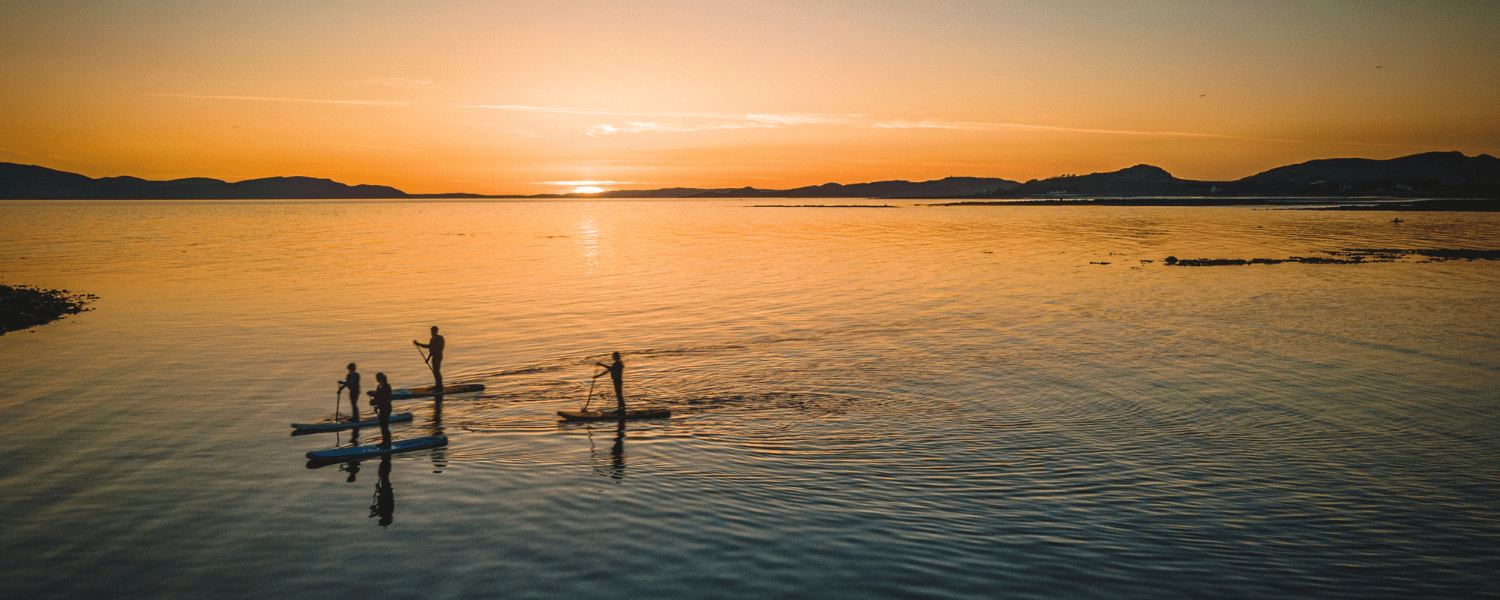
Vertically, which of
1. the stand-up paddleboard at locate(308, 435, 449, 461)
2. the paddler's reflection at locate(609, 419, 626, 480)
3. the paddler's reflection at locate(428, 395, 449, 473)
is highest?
the stand-up paddleboard at locate(308, 435, 449, 461)

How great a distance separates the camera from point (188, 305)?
172 ft

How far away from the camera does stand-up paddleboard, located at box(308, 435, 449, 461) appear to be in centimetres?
2166

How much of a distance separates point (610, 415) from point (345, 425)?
8.13 meters

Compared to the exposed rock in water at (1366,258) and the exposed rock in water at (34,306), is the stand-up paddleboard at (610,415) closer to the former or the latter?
the exposed rock in water at (34,306)

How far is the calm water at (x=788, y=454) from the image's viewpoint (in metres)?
15.1

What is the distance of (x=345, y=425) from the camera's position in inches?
982

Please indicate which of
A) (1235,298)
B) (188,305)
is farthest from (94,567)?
(1235,298)

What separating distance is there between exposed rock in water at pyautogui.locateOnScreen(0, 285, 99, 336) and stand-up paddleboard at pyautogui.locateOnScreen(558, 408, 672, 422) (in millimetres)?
35632

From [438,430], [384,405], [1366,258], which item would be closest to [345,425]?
[438,430]

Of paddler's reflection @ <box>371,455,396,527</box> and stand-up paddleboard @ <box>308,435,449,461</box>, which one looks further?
stand-up paddleboard @ <box>308,435,449,461</box>

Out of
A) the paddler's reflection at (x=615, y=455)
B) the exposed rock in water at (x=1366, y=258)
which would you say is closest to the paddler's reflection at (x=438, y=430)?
the paddler's reflection at (x=615, y=455)

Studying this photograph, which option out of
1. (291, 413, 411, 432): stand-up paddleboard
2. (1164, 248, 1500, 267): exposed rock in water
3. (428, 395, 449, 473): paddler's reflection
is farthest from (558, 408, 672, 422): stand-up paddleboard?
(1164, 248, 1500, 267): exposed rock in water

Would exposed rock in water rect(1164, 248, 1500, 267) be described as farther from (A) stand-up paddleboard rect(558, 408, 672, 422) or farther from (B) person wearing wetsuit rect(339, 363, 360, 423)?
(B) person wearing wetsuit rect(339, 363, 360, 423)

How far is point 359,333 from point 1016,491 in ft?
120
